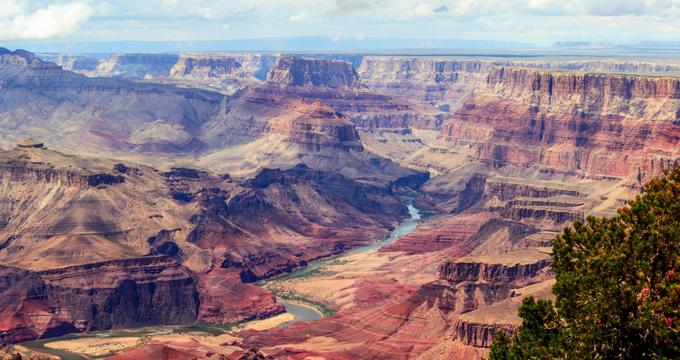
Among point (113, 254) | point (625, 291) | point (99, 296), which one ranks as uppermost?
point (625, 291)

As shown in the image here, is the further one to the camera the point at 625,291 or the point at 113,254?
the point at 113,254

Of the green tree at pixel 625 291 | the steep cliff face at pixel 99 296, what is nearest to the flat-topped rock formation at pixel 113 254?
the steep cliff face at pixel 99 296

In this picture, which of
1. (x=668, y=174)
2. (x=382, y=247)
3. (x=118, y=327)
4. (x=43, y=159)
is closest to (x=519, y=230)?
(x=382, y=247)

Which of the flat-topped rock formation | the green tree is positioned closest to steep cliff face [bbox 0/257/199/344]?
the flat-topped rock formation

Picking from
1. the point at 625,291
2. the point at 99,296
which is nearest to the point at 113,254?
the point at 99,296

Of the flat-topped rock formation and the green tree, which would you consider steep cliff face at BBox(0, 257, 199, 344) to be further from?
the green tree

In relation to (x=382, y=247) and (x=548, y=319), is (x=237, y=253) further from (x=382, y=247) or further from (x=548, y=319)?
(x=548, y=319)

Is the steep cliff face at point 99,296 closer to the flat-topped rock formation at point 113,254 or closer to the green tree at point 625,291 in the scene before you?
the flat-topped rock formation at point 113,254

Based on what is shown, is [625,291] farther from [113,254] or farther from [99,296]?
[113,254]
